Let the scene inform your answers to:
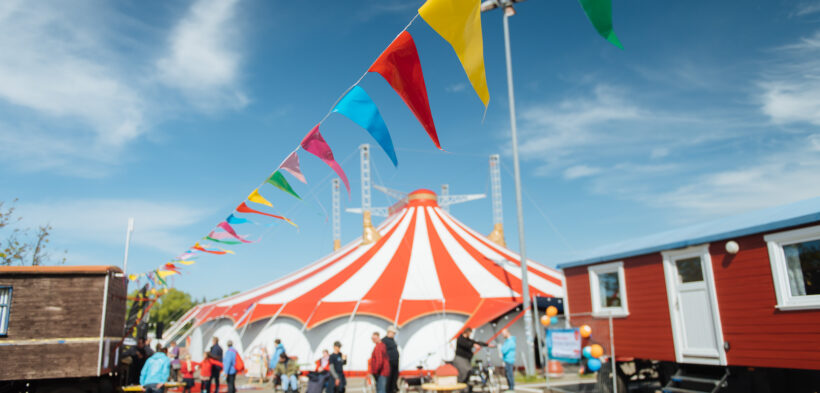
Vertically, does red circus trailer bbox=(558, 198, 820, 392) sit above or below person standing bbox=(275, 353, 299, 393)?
above

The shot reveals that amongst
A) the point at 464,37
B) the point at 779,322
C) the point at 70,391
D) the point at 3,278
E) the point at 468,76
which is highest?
the point at 464,37

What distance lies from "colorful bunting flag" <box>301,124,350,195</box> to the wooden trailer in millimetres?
3414

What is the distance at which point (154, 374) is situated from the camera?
19.2 feet

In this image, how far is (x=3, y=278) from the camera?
6258mm

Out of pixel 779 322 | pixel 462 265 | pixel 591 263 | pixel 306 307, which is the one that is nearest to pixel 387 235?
pixel 462 265

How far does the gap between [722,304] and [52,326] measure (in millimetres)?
7749

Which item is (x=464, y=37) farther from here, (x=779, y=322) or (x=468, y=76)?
(x=779, y=322)

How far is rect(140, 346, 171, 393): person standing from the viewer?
582cm

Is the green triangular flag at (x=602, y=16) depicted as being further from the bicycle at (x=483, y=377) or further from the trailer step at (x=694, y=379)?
the bicycle at (x=483, y=377)

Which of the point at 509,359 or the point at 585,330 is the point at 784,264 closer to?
the point at 585,330

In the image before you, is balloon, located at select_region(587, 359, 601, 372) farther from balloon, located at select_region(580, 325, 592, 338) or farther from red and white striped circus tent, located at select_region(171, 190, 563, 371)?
red and white striped circus tent, located at select_region(171, 190, 563, 371)

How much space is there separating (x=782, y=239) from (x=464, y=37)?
4.09 m

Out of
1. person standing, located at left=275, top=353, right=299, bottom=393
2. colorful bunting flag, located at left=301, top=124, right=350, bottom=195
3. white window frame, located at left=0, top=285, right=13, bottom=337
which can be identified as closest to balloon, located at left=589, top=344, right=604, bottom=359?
colorful bunting flag, located at left=301, top=124, right=350, bottom=195

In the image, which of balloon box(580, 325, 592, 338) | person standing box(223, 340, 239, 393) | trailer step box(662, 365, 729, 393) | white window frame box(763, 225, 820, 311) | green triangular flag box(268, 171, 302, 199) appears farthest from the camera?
person standing box(223, 340, 239, 393)
